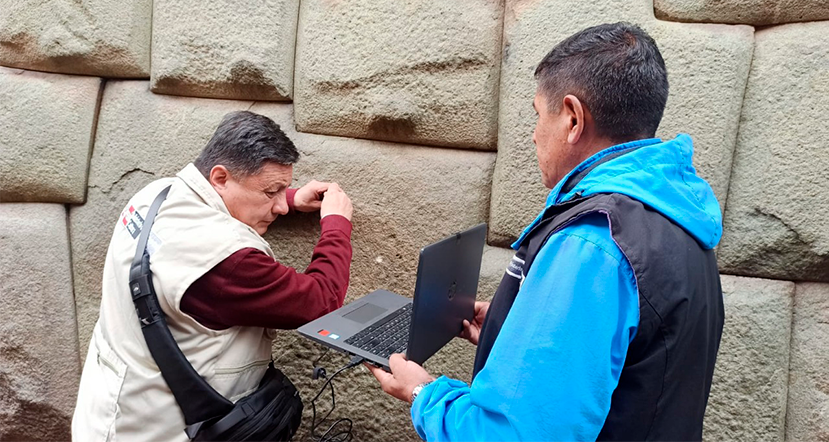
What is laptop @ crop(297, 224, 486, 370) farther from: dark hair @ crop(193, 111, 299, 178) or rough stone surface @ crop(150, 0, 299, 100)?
rough stone surface @ crop(150, 0, 299, 100)

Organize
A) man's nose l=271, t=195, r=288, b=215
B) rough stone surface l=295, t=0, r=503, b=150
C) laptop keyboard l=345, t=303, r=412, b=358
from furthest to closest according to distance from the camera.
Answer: rough stone surface l=295, t=0, r=503, b=150 → man's nose l=271, t=195, r=288, b=215 → laptop keyboard l=345, t=303, r=412, b=358

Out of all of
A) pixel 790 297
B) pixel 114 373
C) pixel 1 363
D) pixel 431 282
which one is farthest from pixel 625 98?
pixel 1 363

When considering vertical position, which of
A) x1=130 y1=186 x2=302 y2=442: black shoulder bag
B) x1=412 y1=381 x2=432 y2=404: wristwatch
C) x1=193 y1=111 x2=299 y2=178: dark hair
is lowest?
x1=130 y1=186 x2=302 y2=442: black shoulder bag

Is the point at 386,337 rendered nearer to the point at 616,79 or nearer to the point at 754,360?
the point at 616,79

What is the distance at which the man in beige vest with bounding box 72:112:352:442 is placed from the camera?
131 cm

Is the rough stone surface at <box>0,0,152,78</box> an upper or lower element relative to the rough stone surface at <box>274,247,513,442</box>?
upper

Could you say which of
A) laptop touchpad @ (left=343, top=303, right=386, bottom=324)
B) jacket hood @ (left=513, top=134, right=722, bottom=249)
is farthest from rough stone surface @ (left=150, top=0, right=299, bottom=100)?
jacket hood @ (left=513, top=134, right=722, bottom=249)

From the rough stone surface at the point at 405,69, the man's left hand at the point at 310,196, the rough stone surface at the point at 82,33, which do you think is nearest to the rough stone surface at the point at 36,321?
the rough stone surface at the point at 82,33

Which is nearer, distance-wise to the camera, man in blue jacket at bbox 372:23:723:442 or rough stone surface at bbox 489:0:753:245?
man in blue jacket at bbox 372:23:723:442

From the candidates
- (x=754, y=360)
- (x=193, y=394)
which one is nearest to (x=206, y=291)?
(x=193, y=394)

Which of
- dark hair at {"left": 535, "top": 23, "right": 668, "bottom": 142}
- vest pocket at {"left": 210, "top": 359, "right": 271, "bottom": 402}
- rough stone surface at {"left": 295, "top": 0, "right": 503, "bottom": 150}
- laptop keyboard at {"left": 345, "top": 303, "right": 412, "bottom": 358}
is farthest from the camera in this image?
rough stone surface at {"left": 295, "top": 0, "right": 503, "bottom": 150}

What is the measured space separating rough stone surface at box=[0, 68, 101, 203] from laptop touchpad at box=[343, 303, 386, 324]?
124 centimetres

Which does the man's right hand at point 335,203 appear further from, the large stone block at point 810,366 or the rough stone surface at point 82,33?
the large stone block at point 810,366

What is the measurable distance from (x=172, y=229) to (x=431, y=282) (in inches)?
24.3
